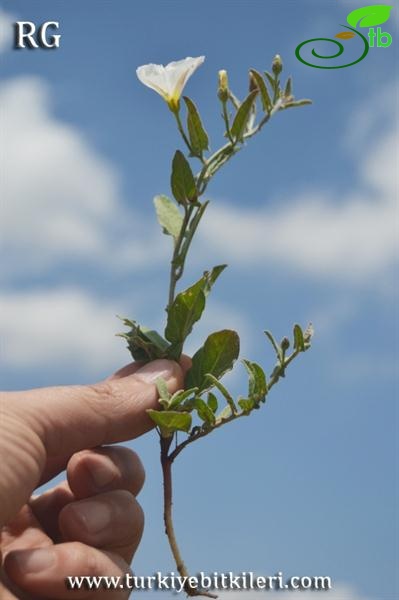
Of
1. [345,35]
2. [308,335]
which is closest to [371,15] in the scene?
[345,35]

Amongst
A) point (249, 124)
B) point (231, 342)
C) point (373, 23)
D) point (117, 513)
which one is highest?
point (373, 23)

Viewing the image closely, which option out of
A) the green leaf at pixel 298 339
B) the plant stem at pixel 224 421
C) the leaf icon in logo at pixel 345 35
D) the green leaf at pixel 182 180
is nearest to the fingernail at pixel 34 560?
the plant stem at pixel 224 421

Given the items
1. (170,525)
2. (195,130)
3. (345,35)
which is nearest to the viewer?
(170,525)

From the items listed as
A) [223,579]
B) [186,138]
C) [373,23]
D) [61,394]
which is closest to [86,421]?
[61,394]

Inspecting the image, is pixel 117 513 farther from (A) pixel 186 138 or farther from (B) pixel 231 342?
(A) pixel 186 138

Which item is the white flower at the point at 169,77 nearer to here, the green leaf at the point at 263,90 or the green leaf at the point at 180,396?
the green leaf at the point at 263,90

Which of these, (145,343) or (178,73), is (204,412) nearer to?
(145,343)
